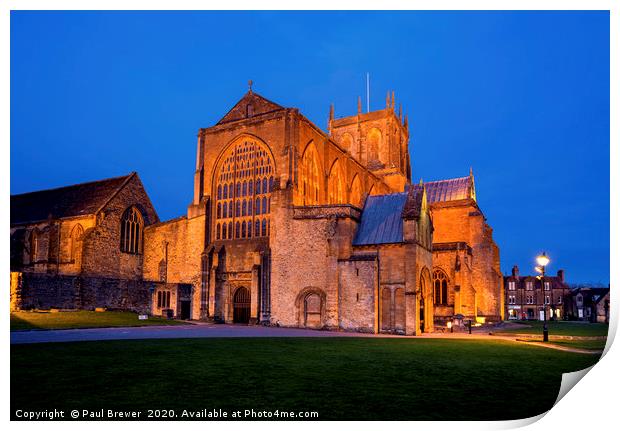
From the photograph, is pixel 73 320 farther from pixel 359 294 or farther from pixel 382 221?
pixel 382 221

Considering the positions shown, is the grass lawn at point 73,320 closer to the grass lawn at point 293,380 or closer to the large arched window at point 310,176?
the grass lawn at point 293,380

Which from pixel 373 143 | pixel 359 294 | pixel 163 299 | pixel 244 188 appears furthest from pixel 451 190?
pixel 163 299

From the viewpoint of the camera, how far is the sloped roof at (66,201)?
155ft

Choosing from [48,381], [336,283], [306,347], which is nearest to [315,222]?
[336,283]

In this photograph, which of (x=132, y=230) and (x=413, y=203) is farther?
(x=132, y=230)

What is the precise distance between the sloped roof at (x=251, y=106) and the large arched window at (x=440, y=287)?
19.9m

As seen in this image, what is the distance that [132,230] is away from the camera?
48.4 meters

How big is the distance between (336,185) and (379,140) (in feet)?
78.1

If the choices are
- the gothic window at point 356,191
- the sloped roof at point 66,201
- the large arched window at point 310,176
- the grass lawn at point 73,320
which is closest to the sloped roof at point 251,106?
the large arched window at point 310,176

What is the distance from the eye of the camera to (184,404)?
993cm

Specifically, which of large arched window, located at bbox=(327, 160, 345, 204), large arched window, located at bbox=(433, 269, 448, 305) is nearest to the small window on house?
large arched window, located at bbox=(327, 160, 345, 204)

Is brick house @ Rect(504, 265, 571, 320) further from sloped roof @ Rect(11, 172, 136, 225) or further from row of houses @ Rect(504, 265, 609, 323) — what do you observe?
sloped roof @ Rect(11, 172, 136, 225)

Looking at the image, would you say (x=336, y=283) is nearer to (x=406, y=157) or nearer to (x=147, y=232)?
(x=147, y=232)

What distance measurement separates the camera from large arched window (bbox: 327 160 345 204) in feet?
154
